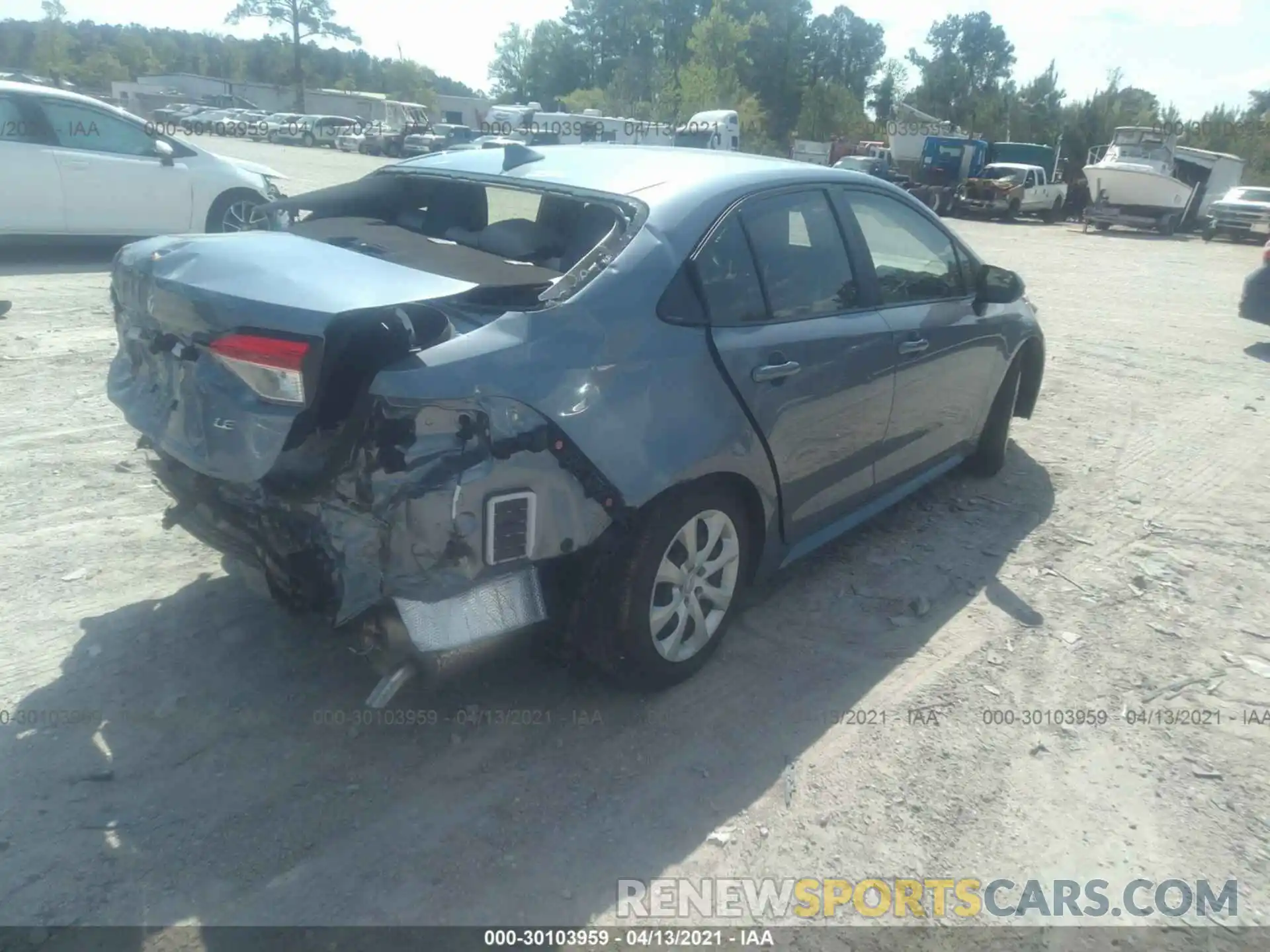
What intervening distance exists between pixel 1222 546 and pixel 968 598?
1615 mm

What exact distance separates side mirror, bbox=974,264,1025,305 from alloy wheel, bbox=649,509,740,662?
7.36 ft

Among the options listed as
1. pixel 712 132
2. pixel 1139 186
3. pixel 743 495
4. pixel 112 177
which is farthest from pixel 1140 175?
pixel 743 495

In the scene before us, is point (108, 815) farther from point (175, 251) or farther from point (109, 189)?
point (109, 189)

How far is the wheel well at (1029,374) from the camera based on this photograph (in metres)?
5.59

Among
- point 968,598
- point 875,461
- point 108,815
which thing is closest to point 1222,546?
point 968,598

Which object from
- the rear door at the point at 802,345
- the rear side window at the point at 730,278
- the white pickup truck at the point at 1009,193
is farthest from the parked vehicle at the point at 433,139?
the rear side window at the point at 730,278

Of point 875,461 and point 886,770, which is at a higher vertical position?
point 875,461

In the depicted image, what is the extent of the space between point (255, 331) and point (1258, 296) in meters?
10.0

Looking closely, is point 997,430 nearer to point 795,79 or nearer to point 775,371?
point 775,371

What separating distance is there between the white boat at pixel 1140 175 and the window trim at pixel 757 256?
86.0 feet

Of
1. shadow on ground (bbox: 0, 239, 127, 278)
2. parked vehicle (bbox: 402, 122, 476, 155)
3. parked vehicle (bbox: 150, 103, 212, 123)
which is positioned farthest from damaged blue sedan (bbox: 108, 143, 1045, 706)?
parked vehicle (bbox: 150, 103, 212, 123)

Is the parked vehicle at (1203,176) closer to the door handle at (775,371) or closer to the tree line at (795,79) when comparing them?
the tree line at (795,79)

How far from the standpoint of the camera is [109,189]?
9789 mm

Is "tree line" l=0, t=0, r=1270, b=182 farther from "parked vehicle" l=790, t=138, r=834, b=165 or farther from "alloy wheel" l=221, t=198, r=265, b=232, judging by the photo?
"alloy wheel" l=221, t=198, r=265, b=232
